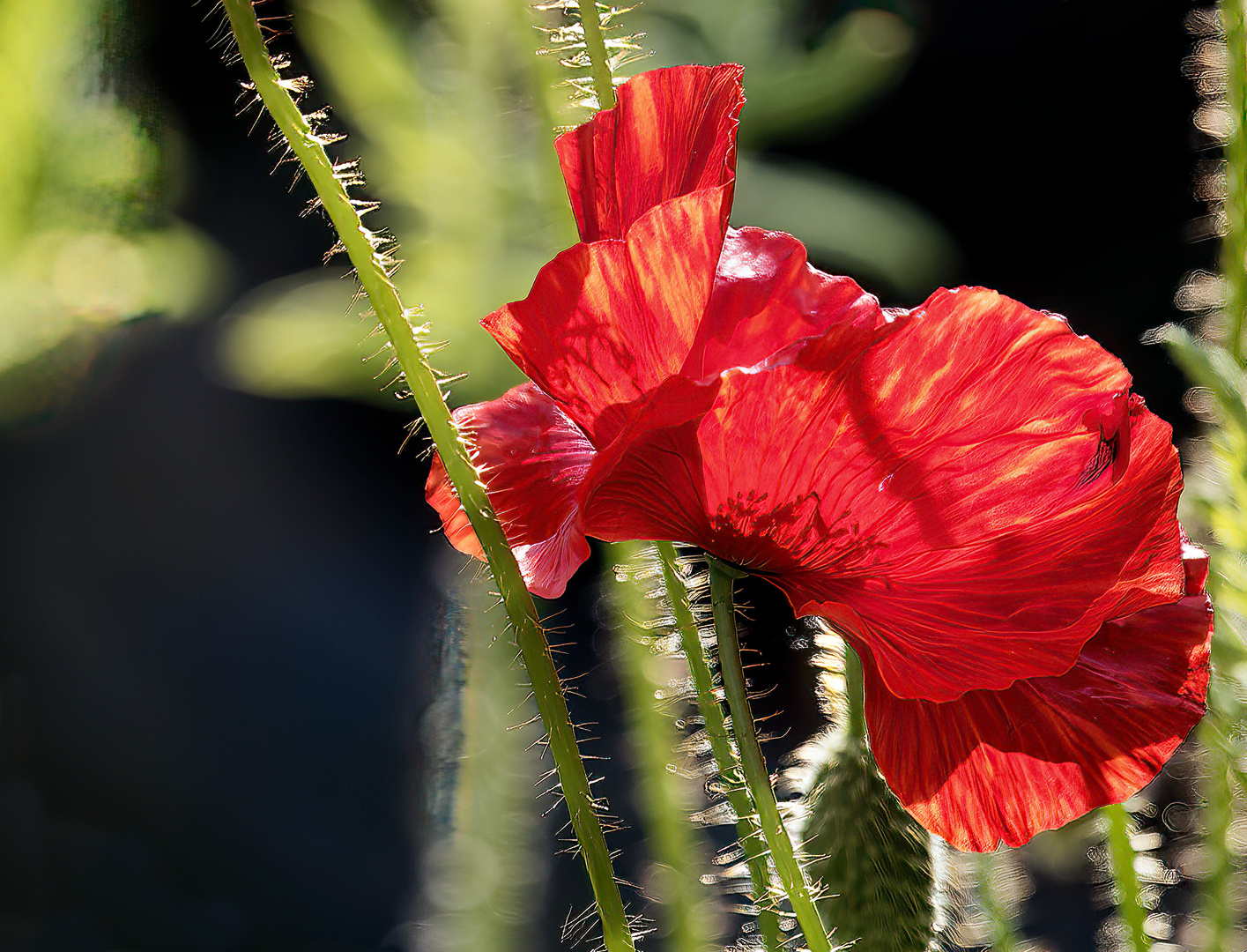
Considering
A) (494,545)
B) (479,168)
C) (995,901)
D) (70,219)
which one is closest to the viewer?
(494,545)

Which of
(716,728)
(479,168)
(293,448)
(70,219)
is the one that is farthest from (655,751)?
(293,448)

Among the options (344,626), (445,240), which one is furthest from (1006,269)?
Result: (344,626)

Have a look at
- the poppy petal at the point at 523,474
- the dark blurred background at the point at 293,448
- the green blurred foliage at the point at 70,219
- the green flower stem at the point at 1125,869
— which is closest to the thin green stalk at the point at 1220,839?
the green flower stem at the point at 1125,869

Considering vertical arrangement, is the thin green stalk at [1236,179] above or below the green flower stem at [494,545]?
above

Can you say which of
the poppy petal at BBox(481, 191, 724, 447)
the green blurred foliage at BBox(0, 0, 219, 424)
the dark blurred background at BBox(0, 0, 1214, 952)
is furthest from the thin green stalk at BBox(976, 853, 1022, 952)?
the green blurred foliage at BBox(0, 0, 219, 424)

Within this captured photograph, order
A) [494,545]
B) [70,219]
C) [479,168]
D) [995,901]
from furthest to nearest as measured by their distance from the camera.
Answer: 1. [70,219]
2. [479,168]
3. [995,901]
4. [494,545]

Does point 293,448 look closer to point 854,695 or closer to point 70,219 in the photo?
point 70,219

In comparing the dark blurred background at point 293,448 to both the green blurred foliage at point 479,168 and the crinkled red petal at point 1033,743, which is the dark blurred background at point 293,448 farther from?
the crinkled red petal at point 1033,743
